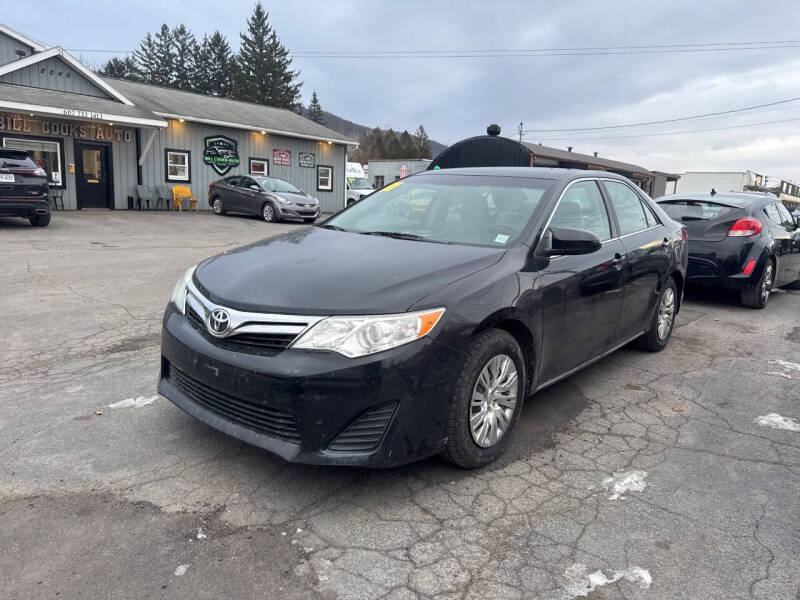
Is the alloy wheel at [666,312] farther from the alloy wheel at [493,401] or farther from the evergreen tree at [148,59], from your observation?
the evergreen tree at [148,59]

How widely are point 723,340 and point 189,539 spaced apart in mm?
5427

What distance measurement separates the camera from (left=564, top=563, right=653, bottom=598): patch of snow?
2.16m

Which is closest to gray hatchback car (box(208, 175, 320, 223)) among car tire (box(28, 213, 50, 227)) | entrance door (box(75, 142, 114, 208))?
entrance door (box(75, 142, 114, 208))

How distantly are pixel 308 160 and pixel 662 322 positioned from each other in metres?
21.7

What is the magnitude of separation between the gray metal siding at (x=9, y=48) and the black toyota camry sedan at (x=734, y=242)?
70.5 ft

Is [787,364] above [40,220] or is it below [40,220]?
below

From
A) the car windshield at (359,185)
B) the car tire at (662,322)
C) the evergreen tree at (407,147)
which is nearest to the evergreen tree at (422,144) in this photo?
the evergreen tree at (407,147)

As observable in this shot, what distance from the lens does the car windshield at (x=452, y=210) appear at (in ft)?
11.6

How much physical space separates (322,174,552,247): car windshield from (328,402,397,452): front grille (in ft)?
4.29

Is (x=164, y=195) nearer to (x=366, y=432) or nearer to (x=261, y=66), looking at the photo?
(x=366, y=432)

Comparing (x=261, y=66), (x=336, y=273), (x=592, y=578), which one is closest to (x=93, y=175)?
(x=336, y=273)

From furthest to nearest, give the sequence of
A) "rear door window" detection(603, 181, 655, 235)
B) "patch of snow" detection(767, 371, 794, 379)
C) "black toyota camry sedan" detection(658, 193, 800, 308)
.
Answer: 1. "black toyota camry sedan" detection(658, 193, 800, 308)
2. "patch of snow" detection(767, 371, 794, 379)
3. "rear door window" detection(603, 181, 655, 235)

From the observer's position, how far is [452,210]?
386 centimetres

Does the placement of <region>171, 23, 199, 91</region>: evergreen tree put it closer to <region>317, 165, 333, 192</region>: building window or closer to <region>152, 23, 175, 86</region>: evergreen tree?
<region>152, 23, 175, 86</region>: evergreen tree
